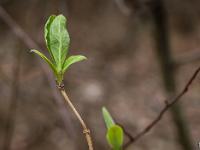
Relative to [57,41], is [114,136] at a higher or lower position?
lower

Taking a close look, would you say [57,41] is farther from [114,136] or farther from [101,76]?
[101,76]

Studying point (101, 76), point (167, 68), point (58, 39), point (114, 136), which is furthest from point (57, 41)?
point (101, 76)

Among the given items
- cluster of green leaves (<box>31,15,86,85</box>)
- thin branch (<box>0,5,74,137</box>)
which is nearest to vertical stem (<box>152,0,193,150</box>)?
thin branch (<box>0,5,74,137</box>)

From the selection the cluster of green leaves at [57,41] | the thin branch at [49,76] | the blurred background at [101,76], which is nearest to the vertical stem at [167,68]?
the blurred background at [101,76]

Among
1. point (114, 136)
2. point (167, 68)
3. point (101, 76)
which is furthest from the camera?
point (101, 76)

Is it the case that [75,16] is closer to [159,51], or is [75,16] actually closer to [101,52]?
[101,52]

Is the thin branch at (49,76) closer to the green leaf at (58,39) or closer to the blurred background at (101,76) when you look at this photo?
the blurred background at (101,76)

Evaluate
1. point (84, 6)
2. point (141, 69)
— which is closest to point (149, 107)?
point (141, 69)
